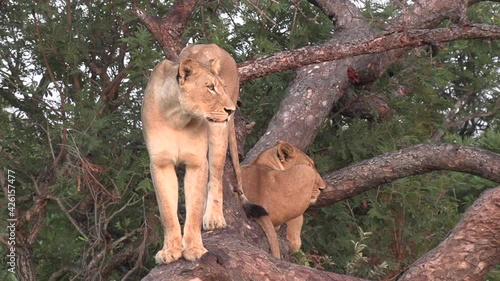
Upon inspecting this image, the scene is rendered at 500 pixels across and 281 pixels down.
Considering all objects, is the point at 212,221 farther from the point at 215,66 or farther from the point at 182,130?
the point at 215,66

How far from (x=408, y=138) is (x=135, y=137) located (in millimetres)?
2257

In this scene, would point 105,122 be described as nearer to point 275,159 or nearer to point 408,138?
point 275,159

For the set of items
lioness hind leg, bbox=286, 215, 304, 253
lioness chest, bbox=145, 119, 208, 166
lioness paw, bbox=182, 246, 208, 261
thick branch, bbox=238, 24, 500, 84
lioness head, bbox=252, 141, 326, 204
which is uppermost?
thick branch, bbox=238, 24, 500, 84

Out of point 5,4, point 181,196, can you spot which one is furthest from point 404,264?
point 5,4

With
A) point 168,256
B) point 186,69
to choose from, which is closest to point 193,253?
point 168,256

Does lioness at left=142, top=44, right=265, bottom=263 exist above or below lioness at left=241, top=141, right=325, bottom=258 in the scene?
above

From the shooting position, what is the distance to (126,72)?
831 centimetres

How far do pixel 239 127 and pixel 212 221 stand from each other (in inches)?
61.7

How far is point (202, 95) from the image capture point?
197 inches

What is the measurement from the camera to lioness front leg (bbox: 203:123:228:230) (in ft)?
19.1

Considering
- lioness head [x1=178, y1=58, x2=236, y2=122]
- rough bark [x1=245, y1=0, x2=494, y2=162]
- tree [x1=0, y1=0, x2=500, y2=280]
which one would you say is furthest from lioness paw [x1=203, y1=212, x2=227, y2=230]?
rough bark [x1=245, y1=0, x2=494, y2=162]

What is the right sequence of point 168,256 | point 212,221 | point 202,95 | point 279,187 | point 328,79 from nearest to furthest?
point 202,95 → point 168,256 → point 212,221 → point 279,187 → point 328,79

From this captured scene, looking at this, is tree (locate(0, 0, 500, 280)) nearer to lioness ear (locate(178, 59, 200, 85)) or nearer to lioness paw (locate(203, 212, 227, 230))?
lioness paw (locate(203, 212, 227, 230))

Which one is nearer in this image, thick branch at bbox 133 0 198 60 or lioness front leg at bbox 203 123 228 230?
lioness front leg at bbox 203 123 228 230
